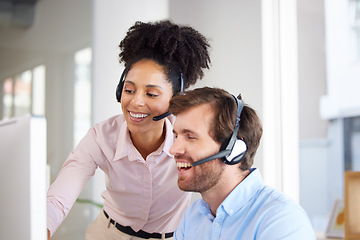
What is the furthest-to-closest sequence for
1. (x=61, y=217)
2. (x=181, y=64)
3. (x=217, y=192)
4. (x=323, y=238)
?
1. (x=323, y=238)
2. (x=181, y=64)
3. (x=61, y=217)
4. (x=217, y=192)

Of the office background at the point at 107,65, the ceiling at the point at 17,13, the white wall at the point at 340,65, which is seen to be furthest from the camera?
the white wall at the point at 340,65

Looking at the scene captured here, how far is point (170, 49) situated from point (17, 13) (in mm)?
1648

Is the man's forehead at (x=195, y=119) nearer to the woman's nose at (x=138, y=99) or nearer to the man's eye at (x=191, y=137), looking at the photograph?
the man's eye at (x=191, y=137)

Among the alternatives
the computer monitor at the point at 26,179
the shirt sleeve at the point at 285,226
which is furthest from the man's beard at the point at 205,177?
the computer monitor at the point at 26,179

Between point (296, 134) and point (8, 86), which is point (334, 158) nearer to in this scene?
point (296, 134)

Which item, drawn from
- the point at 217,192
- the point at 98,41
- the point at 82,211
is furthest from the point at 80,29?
the point at 217,192

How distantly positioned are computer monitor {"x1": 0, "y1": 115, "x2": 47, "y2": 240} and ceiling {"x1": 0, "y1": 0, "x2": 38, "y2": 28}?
2302mm

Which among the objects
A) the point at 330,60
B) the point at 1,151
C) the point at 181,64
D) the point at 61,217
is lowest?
the point at 61,217

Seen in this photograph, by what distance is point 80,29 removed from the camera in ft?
9.27

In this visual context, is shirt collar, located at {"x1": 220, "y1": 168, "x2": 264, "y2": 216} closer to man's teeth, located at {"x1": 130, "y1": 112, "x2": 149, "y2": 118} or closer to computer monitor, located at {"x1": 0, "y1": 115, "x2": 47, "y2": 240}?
man's teeth, located at {"x1": 130, "y1": 112, "x2": 149, "y2": 118}

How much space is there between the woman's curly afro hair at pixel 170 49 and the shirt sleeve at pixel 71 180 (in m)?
0.34

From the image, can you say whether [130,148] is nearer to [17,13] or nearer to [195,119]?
[195,119]

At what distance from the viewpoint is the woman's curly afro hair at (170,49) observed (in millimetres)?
1560

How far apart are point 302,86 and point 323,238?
139cm
